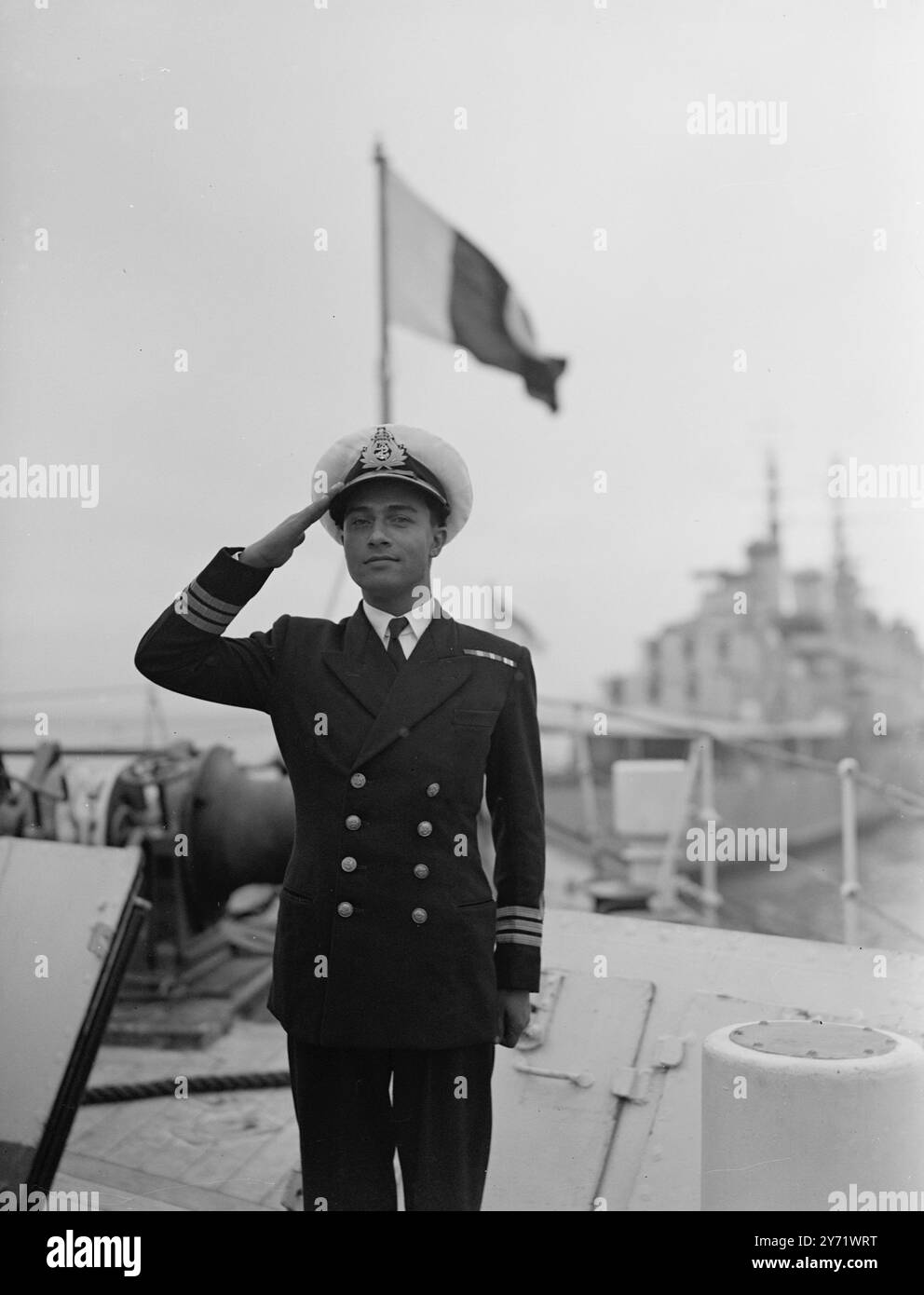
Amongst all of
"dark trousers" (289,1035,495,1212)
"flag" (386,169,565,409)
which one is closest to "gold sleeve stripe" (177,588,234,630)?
"dark trousers" (289,1035,495,1212)

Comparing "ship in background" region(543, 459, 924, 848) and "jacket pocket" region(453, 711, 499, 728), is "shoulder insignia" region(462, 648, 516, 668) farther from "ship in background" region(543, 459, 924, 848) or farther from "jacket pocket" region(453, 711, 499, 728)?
"ship in background" region(543, 459, 924, 848)

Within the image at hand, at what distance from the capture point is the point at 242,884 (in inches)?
151

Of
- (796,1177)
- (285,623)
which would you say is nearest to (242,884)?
(285,623)

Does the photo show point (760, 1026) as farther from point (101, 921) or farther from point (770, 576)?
point (770, 576)

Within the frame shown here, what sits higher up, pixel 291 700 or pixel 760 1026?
pixel 291 700

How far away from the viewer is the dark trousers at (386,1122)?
197 cm

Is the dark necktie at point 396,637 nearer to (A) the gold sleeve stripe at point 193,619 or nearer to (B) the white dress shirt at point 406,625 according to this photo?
(B) the white dress shirt at point 406,625

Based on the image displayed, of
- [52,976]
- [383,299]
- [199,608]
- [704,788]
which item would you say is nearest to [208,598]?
[199,608]

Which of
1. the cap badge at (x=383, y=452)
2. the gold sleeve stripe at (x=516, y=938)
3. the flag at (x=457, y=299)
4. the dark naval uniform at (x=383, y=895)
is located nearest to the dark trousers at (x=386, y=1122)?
the dark naval uniform at (x=383, y=895)

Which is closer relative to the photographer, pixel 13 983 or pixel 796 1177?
pixel 796 1177

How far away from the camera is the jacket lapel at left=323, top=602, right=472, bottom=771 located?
2002 millimetres

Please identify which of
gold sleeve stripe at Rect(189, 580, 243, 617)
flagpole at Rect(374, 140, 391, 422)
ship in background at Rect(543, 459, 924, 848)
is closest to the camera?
gold sleeve stripe at Rect(189, 580, 243, 617)

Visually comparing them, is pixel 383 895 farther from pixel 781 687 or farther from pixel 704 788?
pixel 781 687
